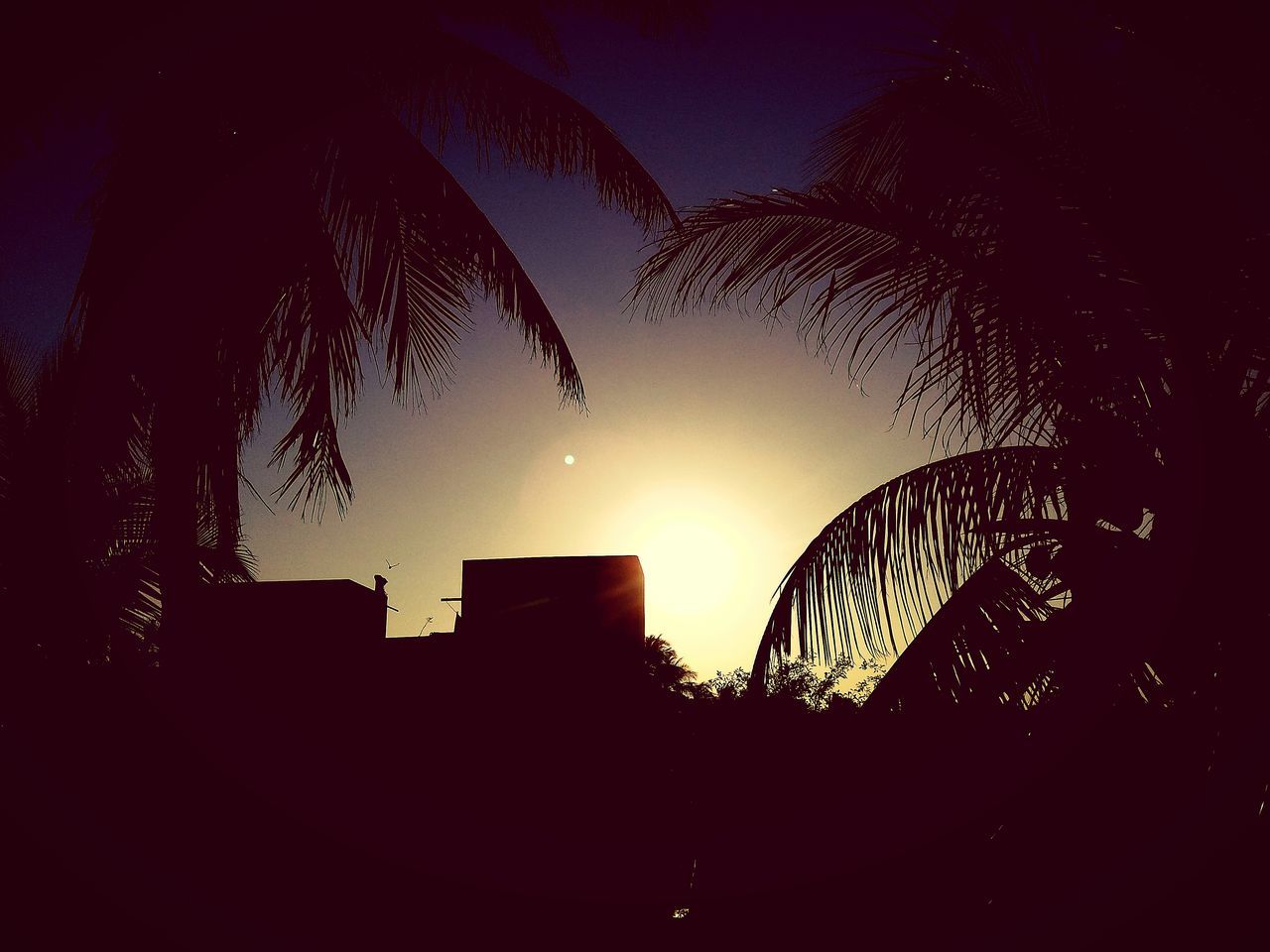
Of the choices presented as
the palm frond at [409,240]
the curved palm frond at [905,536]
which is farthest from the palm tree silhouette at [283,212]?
the curved palm frond at [905,536]

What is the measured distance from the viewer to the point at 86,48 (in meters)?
3.94

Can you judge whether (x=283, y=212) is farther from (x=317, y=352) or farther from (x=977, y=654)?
(x=977, y=654)

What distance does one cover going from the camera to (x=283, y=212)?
438 cm

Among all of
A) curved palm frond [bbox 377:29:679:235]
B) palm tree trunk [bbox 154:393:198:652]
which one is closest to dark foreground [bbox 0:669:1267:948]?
palm tree trunk [bbox 154:393:198:652]

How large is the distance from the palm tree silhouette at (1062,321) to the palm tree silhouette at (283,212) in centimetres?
170

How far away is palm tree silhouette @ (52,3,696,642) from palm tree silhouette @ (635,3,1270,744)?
170 cm

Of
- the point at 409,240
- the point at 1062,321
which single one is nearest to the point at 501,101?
the point at 409,240

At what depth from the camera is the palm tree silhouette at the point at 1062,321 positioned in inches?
110

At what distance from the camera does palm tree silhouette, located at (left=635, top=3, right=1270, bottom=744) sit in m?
2.80

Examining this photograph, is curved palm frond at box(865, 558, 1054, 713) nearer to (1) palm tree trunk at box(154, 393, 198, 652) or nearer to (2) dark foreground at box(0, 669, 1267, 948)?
(2) dark foreground at box(0, 669, 1267, 948)

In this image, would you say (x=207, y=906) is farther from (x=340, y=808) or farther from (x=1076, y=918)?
(x=1076, y=918)

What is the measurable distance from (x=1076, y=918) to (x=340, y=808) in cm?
363

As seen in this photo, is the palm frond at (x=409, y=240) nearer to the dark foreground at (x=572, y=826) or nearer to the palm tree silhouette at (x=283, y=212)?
the palm tree silhouette at (x=283, y=212)

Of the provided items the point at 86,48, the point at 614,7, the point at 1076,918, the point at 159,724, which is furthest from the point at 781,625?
the point at 86,48
